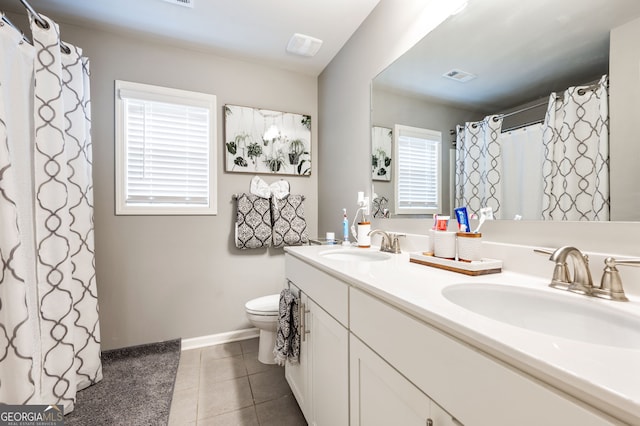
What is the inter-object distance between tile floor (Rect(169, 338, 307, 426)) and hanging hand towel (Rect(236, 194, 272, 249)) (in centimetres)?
86

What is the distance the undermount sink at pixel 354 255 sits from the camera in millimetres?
1448

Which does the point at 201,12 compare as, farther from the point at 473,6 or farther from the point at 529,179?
the point at 529,179

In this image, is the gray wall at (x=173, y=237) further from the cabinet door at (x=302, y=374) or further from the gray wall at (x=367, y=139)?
the cabinet door at (x=302, y=374)

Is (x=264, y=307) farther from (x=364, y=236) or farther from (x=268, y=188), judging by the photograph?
(x=268, y=188)

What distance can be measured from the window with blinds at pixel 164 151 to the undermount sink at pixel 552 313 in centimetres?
197

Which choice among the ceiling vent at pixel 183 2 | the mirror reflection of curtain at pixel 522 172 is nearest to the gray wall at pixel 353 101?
the mirror reflection of curtain at pixel 522 172

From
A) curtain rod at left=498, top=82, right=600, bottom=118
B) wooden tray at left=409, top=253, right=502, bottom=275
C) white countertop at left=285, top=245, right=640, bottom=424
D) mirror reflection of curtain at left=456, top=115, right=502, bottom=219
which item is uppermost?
curtain rod at left=498, top=82, right=600, bottom=118

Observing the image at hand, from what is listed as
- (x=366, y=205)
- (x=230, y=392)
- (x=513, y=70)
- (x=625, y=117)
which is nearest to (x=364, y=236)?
(x=366, y=205)

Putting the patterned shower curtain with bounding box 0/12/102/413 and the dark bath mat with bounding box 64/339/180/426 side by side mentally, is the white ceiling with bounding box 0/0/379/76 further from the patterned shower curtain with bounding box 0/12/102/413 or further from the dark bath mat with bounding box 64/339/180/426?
the dark bath mat with bounding box 64/339/180/426

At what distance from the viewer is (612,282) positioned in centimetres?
64

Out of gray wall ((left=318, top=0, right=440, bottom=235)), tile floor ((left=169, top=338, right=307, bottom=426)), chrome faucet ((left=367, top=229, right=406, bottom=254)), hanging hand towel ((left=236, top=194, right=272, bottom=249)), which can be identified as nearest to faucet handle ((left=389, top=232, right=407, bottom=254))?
chrome faucet ((left=367, top=229, right=406, bottom=254))

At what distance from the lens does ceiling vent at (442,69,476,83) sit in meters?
1.12

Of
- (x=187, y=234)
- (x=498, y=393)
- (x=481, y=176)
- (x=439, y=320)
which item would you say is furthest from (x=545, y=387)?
(x=187, y=234)

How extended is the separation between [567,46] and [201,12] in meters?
1.96
